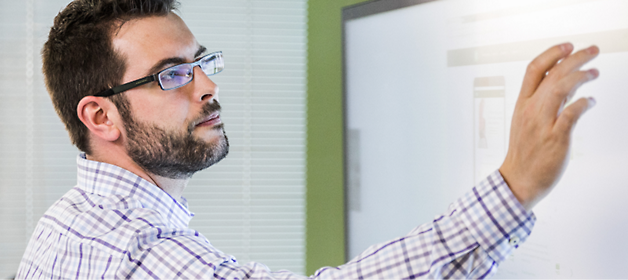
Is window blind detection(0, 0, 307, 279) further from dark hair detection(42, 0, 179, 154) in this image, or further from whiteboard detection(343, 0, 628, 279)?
dark hair detection(42, 0, 179, 154)

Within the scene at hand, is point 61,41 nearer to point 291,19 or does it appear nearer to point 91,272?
point 91,272

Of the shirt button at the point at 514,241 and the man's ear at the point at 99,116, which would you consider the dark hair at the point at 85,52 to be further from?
the shirt button at the point at 514,241

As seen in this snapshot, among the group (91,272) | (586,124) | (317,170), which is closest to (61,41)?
(91,272)

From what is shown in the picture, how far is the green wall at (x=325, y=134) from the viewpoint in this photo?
59.9 inches

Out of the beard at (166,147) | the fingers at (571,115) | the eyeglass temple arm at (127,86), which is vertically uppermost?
the eyeglass temple arm at (127,86)

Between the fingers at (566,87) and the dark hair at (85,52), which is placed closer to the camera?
→ the fingers at (566,87)

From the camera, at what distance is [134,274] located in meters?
0.77

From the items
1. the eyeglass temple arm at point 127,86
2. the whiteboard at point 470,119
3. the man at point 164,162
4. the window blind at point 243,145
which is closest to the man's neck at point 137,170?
the man at point 164,162

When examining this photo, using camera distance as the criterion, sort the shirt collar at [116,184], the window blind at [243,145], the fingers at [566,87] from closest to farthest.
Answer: the fingers at [566,87]
the shirt collar at [116,184]
the window blind at [243,145]

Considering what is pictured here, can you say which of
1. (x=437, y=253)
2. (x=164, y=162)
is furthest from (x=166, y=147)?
A: (x=437, y=253)

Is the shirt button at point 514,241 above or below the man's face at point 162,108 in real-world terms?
below

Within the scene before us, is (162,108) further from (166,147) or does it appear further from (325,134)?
(325,134)

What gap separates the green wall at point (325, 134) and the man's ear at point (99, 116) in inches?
28.3

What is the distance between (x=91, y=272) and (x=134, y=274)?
0.10 metres
